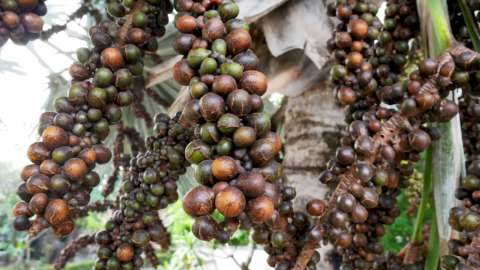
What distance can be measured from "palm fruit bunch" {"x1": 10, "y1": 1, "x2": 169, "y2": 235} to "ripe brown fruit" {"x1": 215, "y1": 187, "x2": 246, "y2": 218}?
15cm

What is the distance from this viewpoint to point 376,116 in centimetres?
50

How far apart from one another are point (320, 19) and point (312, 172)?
27cm

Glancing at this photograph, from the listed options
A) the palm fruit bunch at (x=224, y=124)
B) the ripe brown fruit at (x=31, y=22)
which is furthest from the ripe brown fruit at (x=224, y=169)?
the ripe brown fruit at (x=31, y=22)

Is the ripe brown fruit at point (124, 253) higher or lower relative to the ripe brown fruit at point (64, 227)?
lower

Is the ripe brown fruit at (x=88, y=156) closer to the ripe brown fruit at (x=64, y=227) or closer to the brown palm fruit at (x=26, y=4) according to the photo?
the ripe brown fruit at (x=64, y=227)

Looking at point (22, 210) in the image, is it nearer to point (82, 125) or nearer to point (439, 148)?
point (82, 125)

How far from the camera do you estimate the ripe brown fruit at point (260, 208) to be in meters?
0.30

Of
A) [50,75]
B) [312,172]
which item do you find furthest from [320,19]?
[50,75]

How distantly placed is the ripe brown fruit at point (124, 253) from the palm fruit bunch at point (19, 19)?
25 centimetres

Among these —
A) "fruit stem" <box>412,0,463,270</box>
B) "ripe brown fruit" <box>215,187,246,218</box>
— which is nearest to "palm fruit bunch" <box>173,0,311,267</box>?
"ripe brown fruit" <box>215,187,246,218</box>

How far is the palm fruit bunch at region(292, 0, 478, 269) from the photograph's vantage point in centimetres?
44

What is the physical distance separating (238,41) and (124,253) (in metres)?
0.28

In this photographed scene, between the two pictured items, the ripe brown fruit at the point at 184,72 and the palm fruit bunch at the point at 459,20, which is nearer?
the ripe brown fruit at the point at 184,72

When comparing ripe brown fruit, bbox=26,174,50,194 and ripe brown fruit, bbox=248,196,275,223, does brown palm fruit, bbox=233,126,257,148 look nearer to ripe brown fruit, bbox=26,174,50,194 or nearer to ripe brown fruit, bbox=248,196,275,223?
ripe brown fruit, bbox=248,196,275,223
